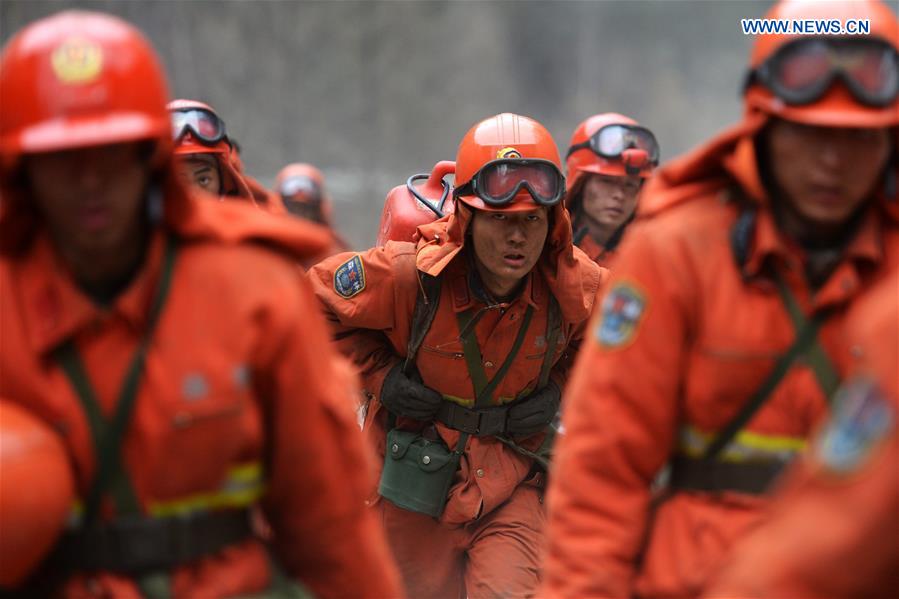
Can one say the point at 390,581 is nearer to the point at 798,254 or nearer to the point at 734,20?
the point at 798,254

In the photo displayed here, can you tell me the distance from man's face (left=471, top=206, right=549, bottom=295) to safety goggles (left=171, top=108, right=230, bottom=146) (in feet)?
6.93

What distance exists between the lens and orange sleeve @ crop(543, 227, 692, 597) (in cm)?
329

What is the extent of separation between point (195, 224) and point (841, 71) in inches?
57.1

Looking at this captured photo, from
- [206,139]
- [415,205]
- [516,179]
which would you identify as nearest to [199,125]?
[206,139]

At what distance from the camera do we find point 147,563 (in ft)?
9.82

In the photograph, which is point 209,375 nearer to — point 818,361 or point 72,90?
point 72,90

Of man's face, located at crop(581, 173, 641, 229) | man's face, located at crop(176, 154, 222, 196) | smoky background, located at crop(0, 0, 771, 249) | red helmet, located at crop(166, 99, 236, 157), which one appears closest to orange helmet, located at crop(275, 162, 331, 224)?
smoky background, located at crop(0, 0, 771, 249)

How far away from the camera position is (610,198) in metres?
9.15

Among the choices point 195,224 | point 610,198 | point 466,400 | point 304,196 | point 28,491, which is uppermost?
point 195,224

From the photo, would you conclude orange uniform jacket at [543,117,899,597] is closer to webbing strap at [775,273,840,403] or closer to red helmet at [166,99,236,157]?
webbing strap at [775,273,840,403]

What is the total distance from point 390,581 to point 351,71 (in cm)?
1958

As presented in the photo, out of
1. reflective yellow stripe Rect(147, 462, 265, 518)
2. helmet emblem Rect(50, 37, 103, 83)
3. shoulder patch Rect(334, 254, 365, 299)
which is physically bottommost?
shoulder patch Rect(334, 254, 365, 299)

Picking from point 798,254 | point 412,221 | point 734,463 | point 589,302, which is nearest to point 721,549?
point 734,463

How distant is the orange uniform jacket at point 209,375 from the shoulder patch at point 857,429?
4.19 ft
